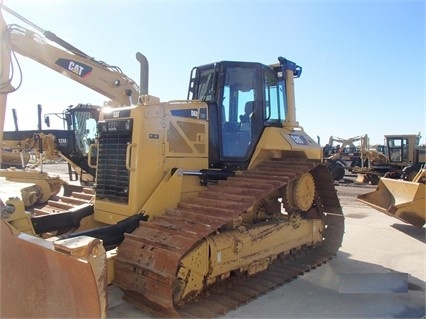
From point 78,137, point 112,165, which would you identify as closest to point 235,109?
point 112,165

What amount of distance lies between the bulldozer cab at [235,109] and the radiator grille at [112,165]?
125 cm

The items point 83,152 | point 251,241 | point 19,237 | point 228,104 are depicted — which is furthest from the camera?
point 83,152

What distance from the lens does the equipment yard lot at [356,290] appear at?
4.22 meters

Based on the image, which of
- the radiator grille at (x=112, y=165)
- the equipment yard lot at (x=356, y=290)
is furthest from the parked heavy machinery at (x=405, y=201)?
the radiator grille at (x=112, y=165)

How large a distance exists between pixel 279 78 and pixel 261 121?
2.99ft

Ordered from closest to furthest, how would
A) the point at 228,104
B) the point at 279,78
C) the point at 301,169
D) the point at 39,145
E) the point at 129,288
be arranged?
the point at 129,288
the point at 301,169
the point at 228,104
the point at 279,78
the point at 39,145

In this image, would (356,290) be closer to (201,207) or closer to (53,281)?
(201,207)

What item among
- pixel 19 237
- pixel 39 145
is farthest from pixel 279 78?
pixel 39 145

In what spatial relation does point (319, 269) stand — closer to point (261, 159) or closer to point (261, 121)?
point (261, 159)

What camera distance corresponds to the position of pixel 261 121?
18.5 feet

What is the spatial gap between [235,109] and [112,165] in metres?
1.89

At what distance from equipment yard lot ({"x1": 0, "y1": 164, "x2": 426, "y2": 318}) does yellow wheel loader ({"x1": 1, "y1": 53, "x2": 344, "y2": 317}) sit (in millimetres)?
223

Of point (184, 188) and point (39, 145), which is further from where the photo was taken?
point (39, 145)

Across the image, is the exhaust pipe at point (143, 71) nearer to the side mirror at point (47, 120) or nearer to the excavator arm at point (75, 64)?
the excavator arm at point (75, 64)
